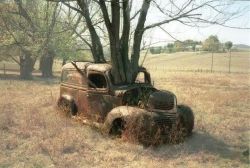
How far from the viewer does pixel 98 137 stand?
9.69 m

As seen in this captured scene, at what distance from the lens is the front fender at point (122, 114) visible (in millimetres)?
8906

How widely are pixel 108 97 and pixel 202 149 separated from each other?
287 cm

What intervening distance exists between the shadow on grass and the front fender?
936 mm

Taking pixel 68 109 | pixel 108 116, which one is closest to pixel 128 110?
pixel 108 116

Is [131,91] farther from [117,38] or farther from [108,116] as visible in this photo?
[117,38]

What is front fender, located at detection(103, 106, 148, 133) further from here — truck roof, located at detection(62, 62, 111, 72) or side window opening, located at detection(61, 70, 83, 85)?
side window opening, located at detection(61, 70, 83, 85)

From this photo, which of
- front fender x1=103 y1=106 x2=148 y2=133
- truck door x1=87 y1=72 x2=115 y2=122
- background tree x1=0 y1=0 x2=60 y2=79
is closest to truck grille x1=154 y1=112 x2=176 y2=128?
front fender x1=103 y1=106 x2=148 y2=133

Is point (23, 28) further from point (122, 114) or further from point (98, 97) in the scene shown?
point (122, 114)

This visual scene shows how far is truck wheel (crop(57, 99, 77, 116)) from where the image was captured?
1188 centimetres

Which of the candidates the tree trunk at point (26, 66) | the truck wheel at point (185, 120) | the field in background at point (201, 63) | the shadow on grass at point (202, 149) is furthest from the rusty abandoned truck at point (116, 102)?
the field in background at point (201, 63)

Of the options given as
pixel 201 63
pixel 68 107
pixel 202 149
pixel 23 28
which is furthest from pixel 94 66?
pixel 201 63

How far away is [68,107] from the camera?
12.1m

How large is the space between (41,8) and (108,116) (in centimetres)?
2326

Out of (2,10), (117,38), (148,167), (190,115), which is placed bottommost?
(148,167)
